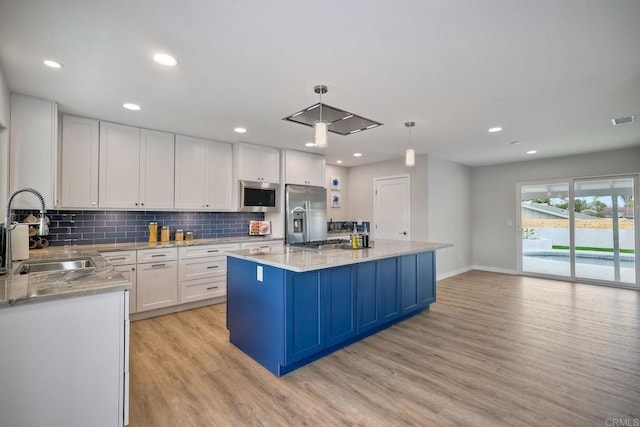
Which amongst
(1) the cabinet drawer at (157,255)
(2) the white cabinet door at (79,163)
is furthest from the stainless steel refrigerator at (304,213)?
(2) the white cabinet door at (79,163)

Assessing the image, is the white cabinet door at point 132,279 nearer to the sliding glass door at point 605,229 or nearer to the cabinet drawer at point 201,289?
the cabinet drawer at point 201,289

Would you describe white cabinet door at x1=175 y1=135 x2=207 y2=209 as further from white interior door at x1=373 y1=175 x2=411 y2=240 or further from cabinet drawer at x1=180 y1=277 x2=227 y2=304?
white interior door at x1=373 y1=175 x2=411 y2=240

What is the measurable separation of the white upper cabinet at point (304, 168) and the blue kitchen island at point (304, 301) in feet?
Answer: 8.08

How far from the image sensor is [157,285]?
368cm

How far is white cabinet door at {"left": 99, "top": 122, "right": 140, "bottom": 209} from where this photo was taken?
11.7ft

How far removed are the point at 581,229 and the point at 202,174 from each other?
6.91 m

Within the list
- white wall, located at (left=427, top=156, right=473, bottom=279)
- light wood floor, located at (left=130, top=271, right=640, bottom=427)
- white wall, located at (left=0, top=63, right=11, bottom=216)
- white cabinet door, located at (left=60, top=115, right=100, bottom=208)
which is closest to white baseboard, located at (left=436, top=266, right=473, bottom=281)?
white wall, located at (left=427, top=156, right=473, bottom=279)

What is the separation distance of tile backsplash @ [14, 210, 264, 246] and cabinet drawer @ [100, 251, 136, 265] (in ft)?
2.07

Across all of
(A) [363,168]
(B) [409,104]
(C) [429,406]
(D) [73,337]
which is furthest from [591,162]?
(D) [73,337]

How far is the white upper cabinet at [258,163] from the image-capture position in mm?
4566

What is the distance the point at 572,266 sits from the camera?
Answer: 5.68m

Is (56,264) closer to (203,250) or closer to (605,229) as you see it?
(203,250)

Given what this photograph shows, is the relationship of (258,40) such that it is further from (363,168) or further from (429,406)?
(363,168)

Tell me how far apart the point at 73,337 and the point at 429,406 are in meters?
2.20
